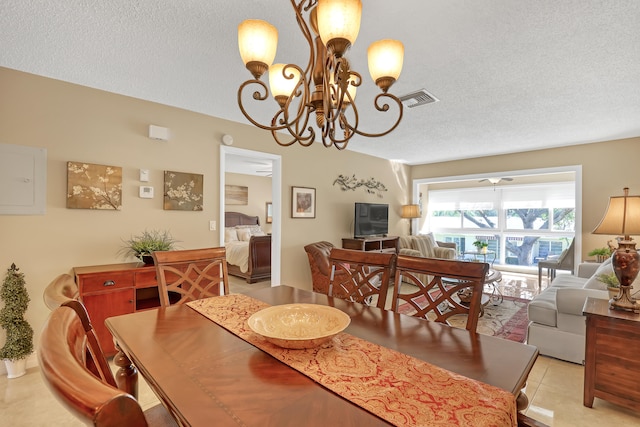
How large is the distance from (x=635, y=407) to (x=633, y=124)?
3649 millimetres

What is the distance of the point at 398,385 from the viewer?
875 mm

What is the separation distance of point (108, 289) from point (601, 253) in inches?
241

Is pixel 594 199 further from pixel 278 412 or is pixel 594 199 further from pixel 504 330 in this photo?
pixel 278 412

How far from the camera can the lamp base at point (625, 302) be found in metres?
1.96

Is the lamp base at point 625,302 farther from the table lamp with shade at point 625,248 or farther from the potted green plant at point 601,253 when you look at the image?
the potted green plant at point 601,253

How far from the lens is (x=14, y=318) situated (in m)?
2.30

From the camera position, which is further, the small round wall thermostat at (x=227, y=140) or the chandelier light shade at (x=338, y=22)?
the small round wall thermostat at (x=227, y=140)

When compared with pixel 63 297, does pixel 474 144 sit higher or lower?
higher

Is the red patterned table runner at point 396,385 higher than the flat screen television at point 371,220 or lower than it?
lower

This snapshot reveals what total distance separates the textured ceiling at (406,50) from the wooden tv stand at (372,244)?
2.34 metres

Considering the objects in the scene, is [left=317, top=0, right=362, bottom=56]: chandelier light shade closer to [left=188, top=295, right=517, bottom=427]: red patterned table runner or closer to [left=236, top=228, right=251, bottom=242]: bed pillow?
[left=188, top=295, right=517, bottom=427]: red patterned table runner

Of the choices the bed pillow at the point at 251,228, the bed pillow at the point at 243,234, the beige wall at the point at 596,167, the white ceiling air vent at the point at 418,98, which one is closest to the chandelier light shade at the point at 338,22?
the white ceiling air vent at the point at 418,98

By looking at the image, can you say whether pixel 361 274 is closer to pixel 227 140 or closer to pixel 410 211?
pixel 227 140

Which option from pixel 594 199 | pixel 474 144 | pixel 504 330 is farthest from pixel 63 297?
pixel 594 199
